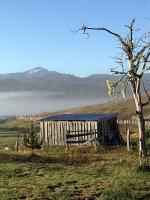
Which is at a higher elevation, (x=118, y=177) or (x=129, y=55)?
(x=129, y=55)

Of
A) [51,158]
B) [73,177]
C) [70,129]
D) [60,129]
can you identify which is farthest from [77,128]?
[73,177]

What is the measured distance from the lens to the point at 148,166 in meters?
24.7

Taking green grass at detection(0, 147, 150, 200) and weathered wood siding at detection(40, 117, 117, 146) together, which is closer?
green grass at detection(0, 147, 150, 200)

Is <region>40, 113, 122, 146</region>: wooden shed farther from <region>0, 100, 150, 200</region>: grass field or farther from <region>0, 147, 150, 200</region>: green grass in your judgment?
<region>0, 147, 150, 200</region>: green grass

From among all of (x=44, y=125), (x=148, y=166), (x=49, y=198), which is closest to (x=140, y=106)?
(x=148, y=166)

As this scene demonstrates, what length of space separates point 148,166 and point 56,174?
4908 millimetres

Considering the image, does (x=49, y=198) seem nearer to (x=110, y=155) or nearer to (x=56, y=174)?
(x=56, y=174)

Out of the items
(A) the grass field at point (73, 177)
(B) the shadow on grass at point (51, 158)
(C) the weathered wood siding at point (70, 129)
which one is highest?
(C) the weathered wood siding at point (70, 129)

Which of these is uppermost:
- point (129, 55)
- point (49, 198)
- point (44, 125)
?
point (129, 55)

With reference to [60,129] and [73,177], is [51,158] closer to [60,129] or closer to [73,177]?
[73,177]

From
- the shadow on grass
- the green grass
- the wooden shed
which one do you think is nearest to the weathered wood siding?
the wooden shed

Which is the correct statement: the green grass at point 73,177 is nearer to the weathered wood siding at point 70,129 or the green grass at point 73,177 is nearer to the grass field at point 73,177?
the grass field at point 73,177

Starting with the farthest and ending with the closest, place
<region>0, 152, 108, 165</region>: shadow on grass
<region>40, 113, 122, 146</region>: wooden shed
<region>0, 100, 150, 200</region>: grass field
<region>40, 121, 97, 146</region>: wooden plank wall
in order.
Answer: <region>40, 121, 97, 146</region>: wooden plank wall
<region>40, 113, 122, 146</region>: wooden shed
<region>0, 152, 108, 165</region>: shadow on grass
<region>0, 100, 150, 200</region>: grass field

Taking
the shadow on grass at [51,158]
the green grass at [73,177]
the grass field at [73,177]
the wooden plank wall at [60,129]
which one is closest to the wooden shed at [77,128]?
the wooden plank wall at [60,129]
